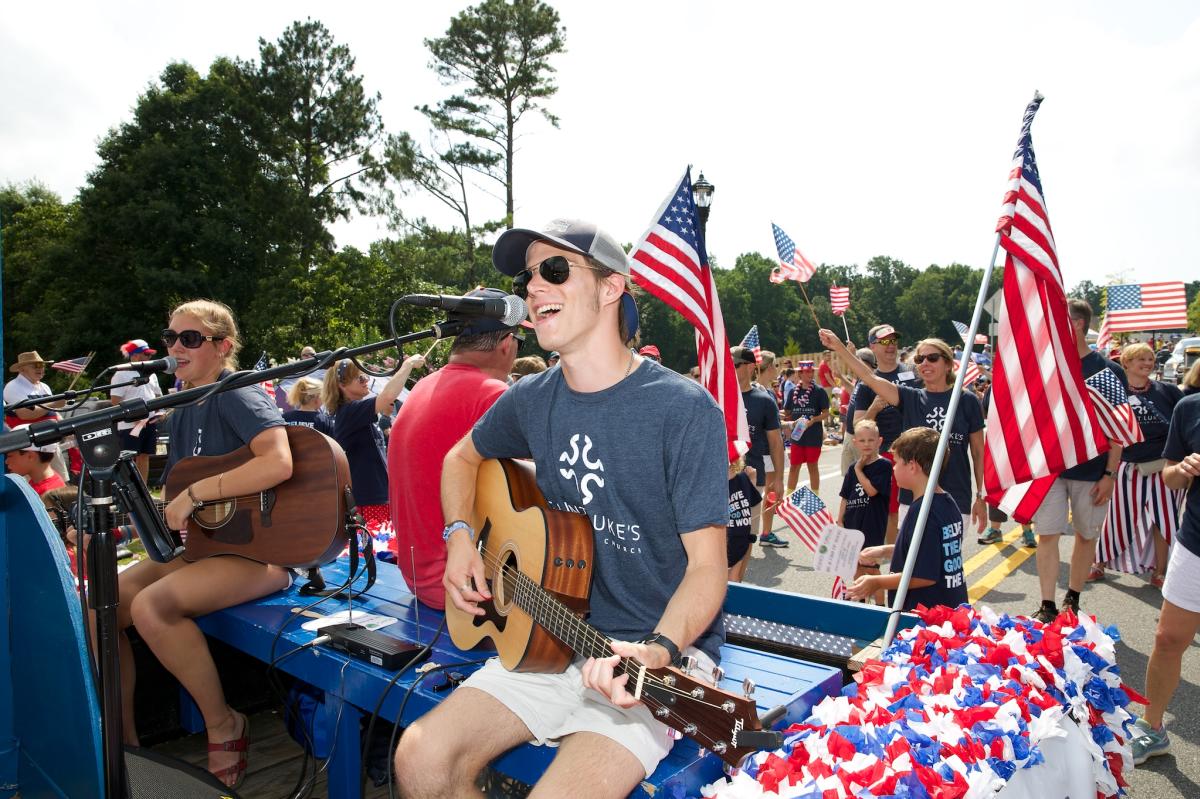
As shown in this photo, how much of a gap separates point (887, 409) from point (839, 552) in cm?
342

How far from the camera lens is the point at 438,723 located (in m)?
2.29

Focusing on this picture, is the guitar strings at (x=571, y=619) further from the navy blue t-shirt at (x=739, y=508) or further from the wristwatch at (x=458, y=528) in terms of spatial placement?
the navy blue t-shirt at (x=739, y=508)

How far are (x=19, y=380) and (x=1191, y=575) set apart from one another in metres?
11.5

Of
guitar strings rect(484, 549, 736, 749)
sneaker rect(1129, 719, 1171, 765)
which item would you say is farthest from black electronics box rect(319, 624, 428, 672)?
sneaker rect(1129, 719, 1171, 765)

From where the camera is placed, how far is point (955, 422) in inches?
248

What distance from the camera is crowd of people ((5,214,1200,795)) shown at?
2244 millimetres

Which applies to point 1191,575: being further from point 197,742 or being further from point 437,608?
point 197,742

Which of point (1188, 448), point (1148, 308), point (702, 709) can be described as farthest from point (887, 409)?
point (1148, 308)

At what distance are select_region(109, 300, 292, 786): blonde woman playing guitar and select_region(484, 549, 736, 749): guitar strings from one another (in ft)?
4.77

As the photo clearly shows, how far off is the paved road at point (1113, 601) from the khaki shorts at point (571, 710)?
8.88 ft

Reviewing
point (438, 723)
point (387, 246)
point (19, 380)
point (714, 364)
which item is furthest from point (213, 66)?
point (438, 723)

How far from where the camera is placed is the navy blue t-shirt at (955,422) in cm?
574

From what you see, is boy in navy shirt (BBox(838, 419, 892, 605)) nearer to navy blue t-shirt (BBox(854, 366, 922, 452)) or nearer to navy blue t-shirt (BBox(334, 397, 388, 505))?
navy blue t-shirt (BBox(854, 366, 922, 452))

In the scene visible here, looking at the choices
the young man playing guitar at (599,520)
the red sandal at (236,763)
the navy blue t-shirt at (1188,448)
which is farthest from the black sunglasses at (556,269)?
the navy blue t-shirt at (1188,448)
